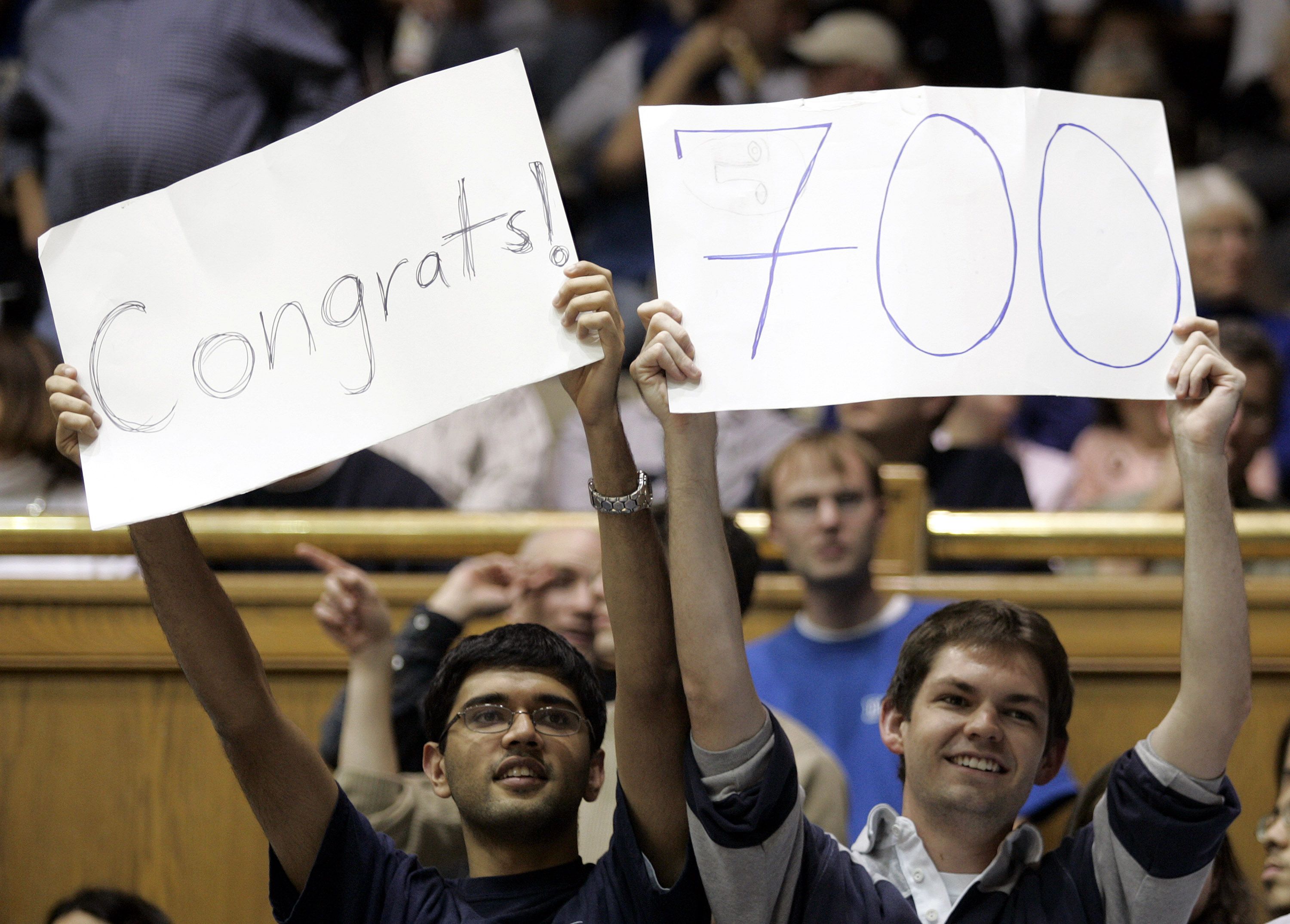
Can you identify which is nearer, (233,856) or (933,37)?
(233,856)

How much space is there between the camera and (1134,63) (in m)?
4.26

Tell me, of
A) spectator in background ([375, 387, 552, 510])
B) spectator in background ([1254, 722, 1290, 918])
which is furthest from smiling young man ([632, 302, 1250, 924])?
spectator in background ([375, 387, 552, 510])

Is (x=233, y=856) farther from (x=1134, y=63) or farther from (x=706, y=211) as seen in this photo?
(x=1134, y=63)

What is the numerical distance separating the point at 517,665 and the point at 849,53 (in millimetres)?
2922

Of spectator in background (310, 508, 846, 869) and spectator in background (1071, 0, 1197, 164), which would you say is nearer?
spectator in background (310, 508, 846, 869)

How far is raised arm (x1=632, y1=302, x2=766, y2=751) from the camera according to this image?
4.86 ft

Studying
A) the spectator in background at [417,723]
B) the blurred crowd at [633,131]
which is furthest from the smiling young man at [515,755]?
the blurred crowd at [633,131]

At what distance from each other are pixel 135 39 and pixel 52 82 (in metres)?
0.33

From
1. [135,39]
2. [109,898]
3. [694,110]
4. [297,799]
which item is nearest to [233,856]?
[109,898]

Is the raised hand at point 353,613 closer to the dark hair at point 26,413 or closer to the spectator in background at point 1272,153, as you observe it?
the dark hair at point 26,413

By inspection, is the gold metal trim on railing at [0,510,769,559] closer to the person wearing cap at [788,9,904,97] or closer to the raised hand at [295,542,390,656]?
the raised hand at [295,542,390,656]

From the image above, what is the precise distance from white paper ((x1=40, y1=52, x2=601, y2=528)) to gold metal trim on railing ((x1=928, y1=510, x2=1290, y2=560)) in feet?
4.30

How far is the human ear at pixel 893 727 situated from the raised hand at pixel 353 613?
83 cm

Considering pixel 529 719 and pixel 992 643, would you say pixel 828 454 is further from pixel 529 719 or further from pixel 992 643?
pixel 529 719
